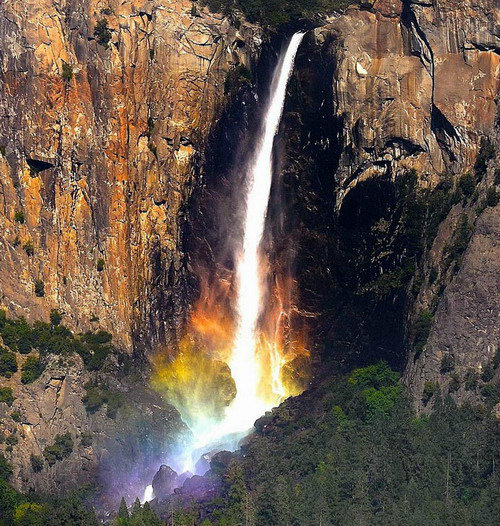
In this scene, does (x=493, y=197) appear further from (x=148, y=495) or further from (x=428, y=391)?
(x=148, y=495)

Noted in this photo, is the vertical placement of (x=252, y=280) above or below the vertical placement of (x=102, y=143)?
below

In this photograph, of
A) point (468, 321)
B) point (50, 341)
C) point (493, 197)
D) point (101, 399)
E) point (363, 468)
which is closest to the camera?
point (363, 468)

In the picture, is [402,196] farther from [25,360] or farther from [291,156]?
[25,360]

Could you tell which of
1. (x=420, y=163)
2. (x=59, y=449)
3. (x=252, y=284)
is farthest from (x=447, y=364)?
(x=59, y=449)

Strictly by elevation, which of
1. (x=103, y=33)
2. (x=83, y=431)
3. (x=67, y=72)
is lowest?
(x=83, y=431)

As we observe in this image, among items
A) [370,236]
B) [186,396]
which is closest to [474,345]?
[370,236]

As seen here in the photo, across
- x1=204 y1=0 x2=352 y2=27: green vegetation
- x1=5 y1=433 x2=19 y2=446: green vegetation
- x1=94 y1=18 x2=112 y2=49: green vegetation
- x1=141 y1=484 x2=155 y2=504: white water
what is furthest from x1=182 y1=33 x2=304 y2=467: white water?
x1=5 y1=433 x2=19 y2=446: green vegetation

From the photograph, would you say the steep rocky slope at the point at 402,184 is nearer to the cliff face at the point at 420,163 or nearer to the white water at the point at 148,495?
the cliff face at the point at 420,163
